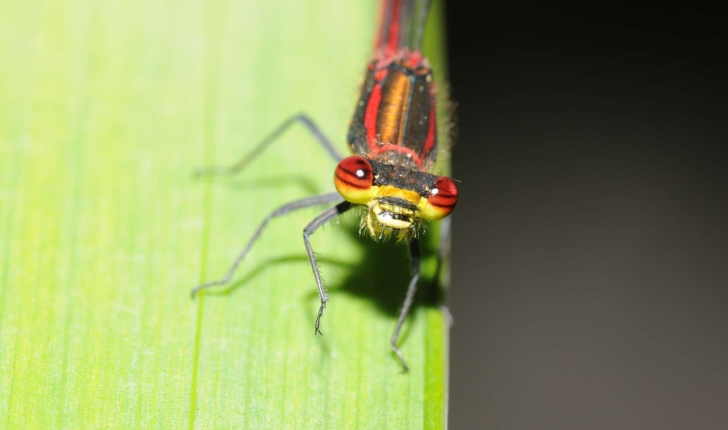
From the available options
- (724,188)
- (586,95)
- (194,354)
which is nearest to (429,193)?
(194,354)

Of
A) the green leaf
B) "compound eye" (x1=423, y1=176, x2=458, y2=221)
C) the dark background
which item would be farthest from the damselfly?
the dark background

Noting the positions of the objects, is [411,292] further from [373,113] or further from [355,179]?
[373,113]

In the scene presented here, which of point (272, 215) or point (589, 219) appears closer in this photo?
point (272, 215)

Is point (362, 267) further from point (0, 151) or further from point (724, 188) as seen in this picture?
point (724, 188)

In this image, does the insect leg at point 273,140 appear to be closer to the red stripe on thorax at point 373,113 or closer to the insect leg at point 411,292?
the red stripe on thorax at point 373,113

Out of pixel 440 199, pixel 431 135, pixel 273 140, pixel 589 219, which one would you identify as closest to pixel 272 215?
pixel 273 140

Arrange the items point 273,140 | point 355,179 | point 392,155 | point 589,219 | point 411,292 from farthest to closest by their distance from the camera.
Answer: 1. point 589,219
2. point 273,140
3. point 411,292
4. point 392,155
5. point 355,179
